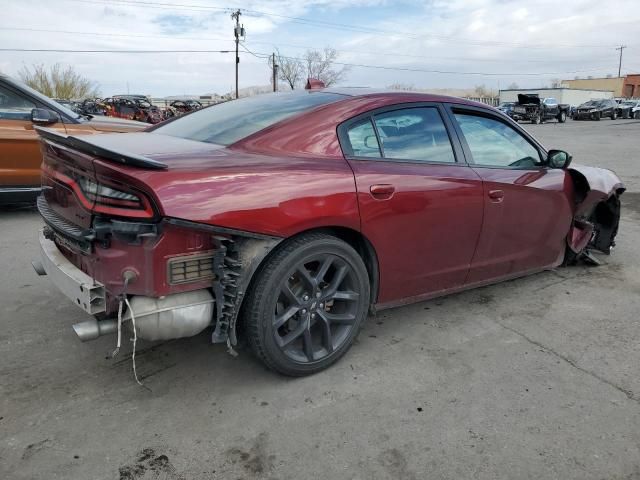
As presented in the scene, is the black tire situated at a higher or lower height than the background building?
lower

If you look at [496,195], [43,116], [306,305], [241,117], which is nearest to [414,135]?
[496,195]

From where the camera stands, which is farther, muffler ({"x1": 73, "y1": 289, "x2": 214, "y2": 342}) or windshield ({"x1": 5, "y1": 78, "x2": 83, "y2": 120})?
windshield ({"x1": 5, "y1": 78, "x2": 83, "y2": 120})

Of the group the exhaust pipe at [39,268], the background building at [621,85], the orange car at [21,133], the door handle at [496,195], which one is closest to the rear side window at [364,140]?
the door handle at [496,195]

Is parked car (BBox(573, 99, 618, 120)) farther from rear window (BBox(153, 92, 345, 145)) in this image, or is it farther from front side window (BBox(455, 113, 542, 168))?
rear window (BBox(153, 92, 345, 145))

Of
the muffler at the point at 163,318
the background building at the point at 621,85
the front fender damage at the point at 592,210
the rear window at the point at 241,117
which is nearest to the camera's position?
the muffler at the point at 163,318

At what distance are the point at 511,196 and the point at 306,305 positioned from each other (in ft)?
5.71

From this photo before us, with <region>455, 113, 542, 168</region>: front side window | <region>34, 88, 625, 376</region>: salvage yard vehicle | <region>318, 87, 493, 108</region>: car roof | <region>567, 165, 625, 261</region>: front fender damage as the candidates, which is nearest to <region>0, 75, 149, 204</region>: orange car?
<region>34, 88, 625, 376</region>: salvage yard vehicle

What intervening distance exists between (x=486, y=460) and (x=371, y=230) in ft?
4.12

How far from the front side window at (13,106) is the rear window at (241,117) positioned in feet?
10.8

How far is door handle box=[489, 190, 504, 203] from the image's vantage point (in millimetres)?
3403

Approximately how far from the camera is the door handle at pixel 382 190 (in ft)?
9.27

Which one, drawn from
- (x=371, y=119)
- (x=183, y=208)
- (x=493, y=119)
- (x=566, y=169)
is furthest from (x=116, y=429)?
(x=566, y=169)

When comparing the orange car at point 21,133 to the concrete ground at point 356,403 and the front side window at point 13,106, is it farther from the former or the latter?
the concrete ground at point 356,403

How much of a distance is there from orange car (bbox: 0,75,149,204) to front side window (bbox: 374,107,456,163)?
424 cm
